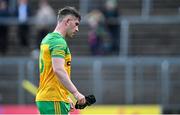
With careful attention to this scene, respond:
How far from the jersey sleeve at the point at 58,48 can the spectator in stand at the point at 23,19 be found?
1154 cm

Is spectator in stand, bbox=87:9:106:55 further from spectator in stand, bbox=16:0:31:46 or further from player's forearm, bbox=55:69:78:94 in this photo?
player's forearm, bbox=55:69:78:94

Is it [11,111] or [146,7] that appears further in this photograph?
[146,7]

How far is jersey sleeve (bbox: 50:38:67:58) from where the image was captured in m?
8.09

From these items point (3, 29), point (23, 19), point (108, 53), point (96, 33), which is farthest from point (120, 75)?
point (3, 29)

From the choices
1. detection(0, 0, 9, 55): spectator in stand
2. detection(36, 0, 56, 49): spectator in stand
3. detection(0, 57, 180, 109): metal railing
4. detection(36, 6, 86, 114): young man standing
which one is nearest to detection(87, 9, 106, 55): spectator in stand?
detection(0, 57, 180, 109): metal railing

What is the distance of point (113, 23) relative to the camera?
1942 cm

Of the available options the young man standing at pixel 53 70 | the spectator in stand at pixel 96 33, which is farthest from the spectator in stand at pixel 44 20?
the young man standing at pixel 53 70

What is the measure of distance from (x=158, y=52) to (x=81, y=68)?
280cm

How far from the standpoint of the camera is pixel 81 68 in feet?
60.4

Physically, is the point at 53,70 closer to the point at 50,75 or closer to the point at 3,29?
the point at 50,75

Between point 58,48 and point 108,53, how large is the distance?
1137 cm

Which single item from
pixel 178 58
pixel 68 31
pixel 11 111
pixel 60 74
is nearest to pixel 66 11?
pixel 68 31

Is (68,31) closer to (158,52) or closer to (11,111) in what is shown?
(11,111)

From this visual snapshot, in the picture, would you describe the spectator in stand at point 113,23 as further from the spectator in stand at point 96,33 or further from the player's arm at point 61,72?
the player's arm at point 61,72
